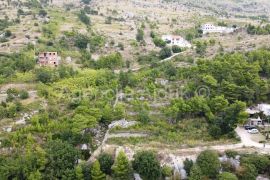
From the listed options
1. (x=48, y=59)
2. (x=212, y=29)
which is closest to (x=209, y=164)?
(x=48, y=59)

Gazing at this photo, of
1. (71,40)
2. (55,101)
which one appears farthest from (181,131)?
(71,40)

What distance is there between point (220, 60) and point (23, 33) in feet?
105

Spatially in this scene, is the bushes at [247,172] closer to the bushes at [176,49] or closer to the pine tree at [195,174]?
the pine tree at [195,174]

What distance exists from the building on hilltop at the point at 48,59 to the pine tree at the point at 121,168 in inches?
895

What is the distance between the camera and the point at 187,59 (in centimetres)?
4931

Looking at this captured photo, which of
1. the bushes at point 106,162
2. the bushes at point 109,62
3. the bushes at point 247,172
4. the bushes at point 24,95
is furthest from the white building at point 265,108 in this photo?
the bushes at point 24,95

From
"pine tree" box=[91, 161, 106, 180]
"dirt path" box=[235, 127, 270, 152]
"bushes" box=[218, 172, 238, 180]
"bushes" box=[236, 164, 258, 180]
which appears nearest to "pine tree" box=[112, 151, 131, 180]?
"pine tree" box=[91, 161, 106, 180]

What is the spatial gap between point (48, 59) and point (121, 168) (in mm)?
24026

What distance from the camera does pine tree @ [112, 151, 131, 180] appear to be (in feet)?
88.7

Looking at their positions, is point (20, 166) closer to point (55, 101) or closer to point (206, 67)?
point (55, 101)

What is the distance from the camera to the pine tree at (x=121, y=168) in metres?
27.0

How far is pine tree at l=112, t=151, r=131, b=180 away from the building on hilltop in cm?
2274

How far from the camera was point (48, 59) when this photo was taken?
46812mm

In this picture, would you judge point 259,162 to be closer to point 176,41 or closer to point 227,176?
point 227,176
